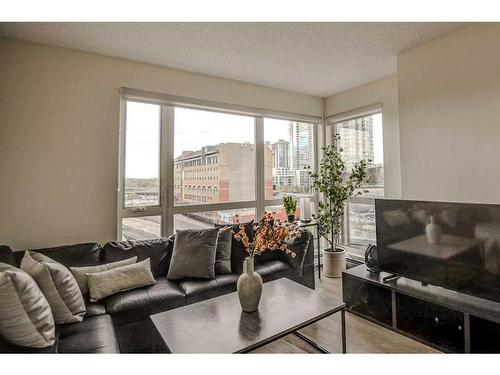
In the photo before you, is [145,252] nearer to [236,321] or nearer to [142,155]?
[142,155]

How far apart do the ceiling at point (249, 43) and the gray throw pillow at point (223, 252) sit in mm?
1760

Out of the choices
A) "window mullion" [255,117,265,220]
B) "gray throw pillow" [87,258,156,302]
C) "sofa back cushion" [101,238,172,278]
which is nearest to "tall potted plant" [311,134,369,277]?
"window mullion" [255,117,265,220]

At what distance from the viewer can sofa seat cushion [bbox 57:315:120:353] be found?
1.44 metres

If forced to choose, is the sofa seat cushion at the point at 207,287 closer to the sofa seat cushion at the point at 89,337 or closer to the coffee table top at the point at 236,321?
the coffee table top at the point at 236,321

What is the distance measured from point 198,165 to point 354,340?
2.41 m

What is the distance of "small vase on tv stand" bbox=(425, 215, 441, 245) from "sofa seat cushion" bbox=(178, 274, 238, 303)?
168 cm

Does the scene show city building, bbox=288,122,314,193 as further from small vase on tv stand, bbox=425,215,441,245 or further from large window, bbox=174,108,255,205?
small vase on tv stand, bbox=425,215,441,245

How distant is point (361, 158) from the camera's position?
3.84 m

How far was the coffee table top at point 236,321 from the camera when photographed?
4.66 ft

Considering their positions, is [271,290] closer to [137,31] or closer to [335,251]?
[335,251]

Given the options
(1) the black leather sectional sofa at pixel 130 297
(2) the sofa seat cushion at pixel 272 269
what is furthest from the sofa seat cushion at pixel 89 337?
(2) the sofa seat cushion at pixel 272 269

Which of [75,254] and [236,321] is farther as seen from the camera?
[75,254]

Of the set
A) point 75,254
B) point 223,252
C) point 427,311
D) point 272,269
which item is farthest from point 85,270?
point 427,311
